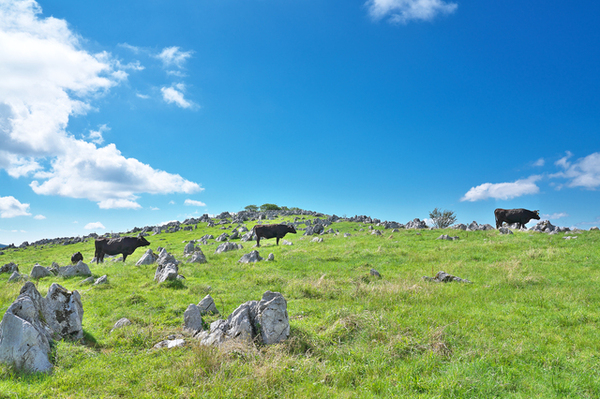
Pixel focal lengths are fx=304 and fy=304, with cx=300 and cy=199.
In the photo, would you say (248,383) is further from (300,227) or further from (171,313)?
(300,227)

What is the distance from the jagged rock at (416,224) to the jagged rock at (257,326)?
132ft

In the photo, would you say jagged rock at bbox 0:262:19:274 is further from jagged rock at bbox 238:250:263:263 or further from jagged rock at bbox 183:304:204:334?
jagged rock at bbox 183:304:204:334

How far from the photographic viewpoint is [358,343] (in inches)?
342

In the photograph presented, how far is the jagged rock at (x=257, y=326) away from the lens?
28.3ft

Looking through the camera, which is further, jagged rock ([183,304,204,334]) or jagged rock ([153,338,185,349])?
jagged rock ([183,304,204,334])

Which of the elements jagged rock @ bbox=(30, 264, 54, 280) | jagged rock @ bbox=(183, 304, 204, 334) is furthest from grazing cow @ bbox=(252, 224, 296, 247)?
jagged rock @ bbox=(183, 304, 204, 334)

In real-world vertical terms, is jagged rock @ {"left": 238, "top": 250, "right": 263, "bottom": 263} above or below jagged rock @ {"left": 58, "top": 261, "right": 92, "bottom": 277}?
above

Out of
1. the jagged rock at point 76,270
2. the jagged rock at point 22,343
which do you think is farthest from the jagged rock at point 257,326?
the jagged rock at point 76,270

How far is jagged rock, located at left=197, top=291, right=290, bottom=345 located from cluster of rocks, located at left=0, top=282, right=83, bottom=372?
379 cm

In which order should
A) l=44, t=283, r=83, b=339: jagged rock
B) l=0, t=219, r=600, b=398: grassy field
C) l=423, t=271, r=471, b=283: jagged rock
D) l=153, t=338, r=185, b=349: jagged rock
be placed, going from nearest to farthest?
l=0, t=219, r=600, b=398: grassy field < l=153, t=338, r=185, b=349: jagged rock < l=44, t=283, r=83, b=339: jagged rock < l=423, t=271, r=471, b=283: jagged rock

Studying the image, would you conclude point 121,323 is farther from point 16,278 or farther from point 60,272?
point 16,278

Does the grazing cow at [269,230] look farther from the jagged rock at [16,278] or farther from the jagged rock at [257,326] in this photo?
the jagged rock at [257,326]

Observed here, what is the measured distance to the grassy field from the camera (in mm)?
6754

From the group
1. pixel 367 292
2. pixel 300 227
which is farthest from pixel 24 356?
pixel 300 227
